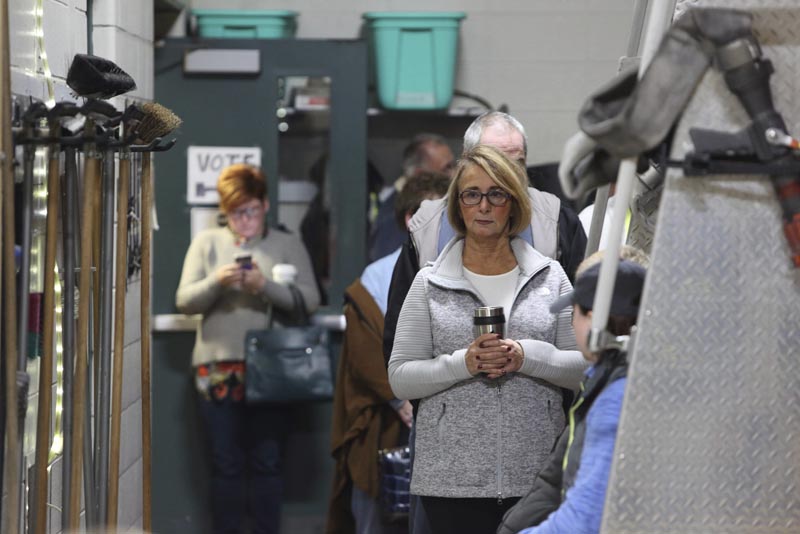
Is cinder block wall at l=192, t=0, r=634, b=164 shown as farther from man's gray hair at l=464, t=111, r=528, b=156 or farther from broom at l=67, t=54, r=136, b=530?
broom at l=67, t=54, r=136, b=530

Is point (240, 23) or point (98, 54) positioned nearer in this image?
point (98, 54)

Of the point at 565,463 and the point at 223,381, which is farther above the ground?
the point at 565,463

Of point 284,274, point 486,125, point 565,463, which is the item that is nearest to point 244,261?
point 284,274

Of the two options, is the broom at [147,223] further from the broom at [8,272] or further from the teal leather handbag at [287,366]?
the teal leather handbag at [287,366]

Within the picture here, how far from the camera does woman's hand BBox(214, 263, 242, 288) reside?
4.76m

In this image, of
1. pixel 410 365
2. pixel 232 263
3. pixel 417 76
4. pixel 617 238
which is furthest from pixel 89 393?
pixel 417 76

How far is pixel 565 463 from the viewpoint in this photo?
87.2 inches

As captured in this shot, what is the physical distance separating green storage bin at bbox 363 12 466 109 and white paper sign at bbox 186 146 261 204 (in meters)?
0.72

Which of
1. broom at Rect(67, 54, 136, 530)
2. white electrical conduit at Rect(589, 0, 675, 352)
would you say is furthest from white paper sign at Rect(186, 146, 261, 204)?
white electrical conduit at Rect(589, 0, 675, 352)

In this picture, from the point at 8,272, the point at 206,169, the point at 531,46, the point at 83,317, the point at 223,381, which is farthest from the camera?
the point at 531,46

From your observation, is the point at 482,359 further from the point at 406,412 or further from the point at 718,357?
the point at 406,412

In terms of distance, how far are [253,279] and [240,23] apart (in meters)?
1.18

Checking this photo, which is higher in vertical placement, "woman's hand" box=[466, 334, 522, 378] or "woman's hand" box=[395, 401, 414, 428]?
"woman's hand" box=[466, 334, 522, 378]

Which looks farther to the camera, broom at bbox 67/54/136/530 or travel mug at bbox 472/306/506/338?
travel mug at bbox 472/306/506/338
